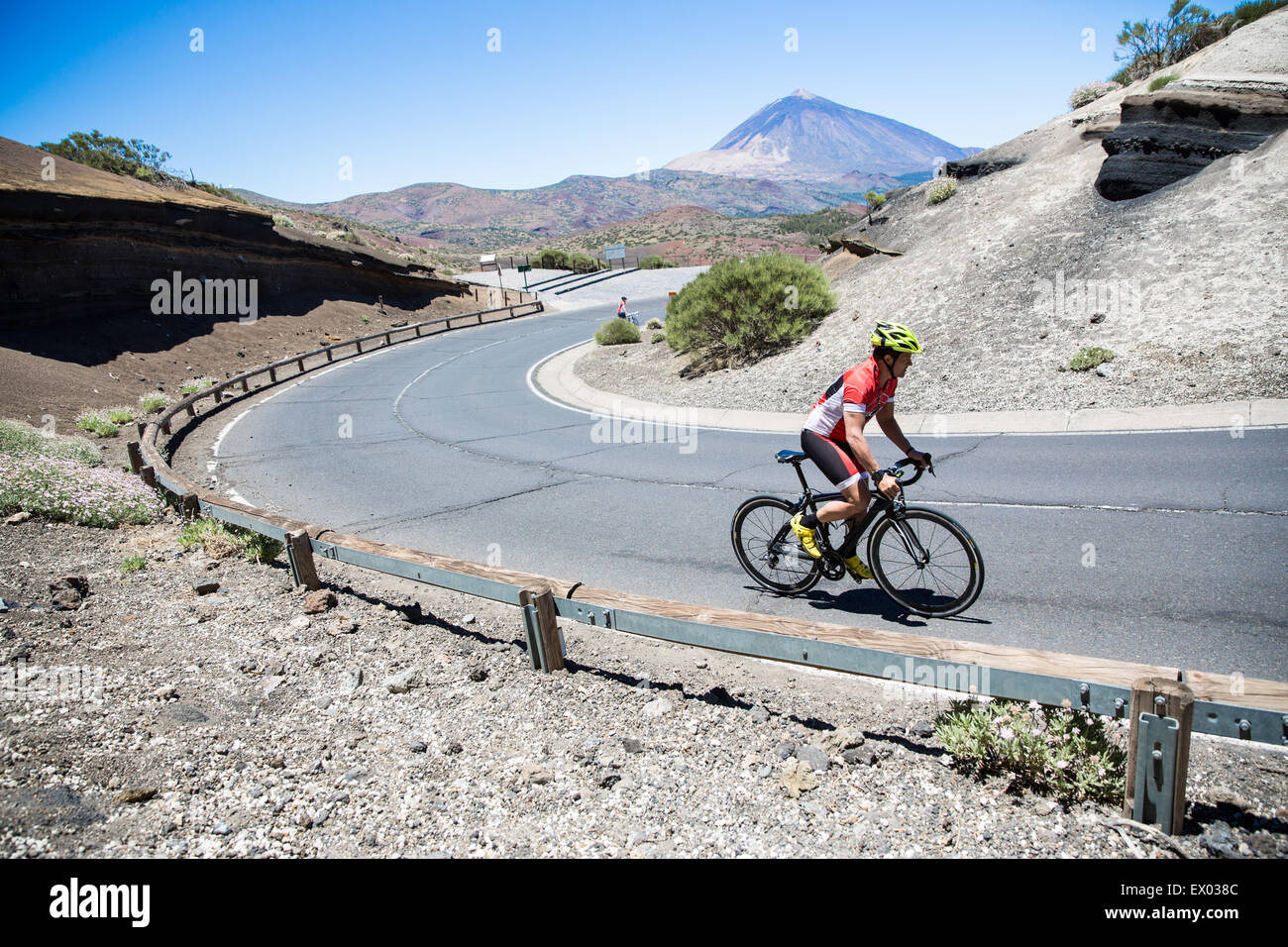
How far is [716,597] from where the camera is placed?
6207 millimetres

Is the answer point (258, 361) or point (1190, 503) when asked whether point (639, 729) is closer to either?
point (1190, 503)

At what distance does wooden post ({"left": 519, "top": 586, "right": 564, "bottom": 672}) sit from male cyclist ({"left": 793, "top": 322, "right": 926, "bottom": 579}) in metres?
2.14

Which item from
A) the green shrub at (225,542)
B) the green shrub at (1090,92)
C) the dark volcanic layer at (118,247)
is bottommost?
the green shrub at (225,542)

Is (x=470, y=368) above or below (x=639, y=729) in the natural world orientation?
above

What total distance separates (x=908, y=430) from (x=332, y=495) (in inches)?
370

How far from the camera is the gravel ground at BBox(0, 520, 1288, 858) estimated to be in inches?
126

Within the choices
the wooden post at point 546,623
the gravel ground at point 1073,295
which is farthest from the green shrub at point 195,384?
the wooden post at point 546,623

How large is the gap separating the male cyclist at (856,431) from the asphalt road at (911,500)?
0.79 meters

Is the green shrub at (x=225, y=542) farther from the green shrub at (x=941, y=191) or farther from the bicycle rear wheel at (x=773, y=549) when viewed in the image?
the green shrub at (x=941, y=191)

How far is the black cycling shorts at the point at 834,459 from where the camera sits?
5375 mm

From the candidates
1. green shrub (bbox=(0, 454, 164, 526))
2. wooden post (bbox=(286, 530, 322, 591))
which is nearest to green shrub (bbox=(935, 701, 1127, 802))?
wooden post (bbox=(286, 530, 322, 591))

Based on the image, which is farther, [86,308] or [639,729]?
[86,308]

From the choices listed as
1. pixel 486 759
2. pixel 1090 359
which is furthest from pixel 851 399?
pixel 1090 359
